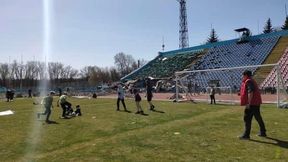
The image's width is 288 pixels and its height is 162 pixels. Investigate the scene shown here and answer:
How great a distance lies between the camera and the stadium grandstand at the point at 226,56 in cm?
5669

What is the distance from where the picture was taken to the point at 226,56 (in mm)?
→ 63500

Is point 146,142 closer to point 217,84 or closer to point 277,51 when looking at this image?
point 217,84

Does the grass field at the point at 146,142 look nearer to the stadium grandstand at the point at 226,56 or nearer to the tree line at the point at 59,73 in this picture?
the stadium grandstand at the point at 226,56

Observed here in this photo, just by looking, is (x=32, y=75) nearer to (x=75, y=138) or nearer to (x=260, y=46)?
(x=260, y=46)

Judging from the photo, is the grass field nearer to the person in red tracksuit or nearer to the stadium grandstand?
the person in red tracksuit

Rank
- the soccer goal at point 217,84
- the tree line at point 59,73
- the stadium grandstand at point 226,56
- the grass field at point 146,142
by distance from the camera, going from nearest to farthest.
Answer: the grass field at point 146,142, the soccer goal at point 217,84, the stadium grandstand at point 226,56, the tree line at point 59,73

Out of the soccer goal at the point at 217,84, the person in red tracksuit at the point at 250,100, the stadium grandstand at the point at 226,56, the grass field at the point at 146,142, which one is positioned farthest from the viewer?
the stadium grandstand at the point at 226,56

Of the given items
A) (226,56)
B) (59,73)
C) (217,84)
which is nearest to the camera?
(217,84)

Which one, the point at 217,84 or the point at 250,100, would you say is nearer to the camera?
the point at 250,100

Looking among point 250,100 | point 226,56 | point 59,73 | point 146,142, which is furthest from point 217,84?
point 59,73

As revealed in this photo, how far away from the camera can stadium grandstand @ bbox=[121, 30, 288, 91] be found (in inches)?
2232

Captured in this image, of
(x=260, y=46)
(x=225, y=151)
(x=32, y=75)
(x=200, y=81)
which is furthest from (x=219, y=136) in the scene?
(x=32, y=75)

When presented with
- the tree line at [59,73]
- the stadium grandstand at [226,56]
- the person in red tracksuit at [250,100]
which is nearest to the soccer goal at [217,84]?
the stadium grandstand at [226,56]

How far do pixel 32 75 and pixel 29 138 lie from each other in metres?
122
